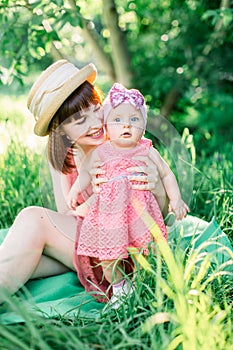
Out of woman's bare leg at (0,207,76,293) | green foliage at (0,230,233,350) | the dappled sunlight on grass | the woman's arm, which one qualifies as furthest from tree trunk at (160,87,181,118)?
green foliage at (0,230,233,350)

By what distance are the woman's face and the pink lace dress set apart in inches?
3.2

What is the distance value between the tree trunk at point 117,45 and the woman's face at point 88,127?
258 cm

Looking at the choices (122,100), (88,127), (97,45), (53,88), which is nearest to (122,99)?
(122,100)

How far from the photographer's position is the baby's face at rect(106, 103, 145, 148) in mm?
2160

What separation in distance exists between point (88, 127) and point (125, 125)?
205 millimetres

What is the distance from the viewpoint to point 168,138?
14.2 feet

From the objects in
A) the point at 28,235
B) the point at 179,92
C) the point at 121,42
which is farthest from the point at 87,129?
the point at 179,92

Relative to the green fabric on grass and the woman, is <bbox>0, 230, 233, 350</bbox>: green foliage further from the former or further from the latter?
the woman

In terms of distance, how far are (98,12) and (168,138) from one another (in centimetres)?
205

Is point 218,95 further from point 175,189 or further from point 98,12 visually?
point 175,189

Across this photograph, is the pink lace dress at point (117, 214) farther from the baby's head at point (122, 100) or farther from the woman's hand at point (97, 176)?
the baby's head at point (122, 100)

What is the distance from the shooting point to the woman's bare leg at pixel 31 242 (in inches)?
92.0

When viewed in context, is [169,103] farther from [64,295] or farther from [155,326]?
[155,326]

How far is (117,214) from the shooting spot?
2.15 m
